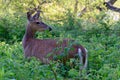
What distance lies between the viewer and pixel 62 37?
7.37m

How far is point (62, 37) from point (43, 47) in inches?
19.7

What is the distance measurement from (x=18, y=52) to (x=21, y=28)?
360 cm

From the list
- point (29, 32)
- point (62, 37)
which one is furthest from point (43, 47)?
point (29, 32)

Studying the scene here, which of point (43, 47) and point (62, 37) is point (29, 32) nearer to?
point (43, 47)

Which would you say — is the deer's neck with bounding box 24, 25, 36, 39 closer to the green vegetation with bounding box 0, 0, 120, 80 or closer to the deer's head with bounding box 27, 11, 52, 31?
the deer's head with bounding box 27, 11, 52, 31

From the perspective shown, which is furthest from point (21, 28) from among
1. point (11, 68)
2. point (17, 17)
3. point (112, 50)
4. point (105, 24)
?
point (11, 68)

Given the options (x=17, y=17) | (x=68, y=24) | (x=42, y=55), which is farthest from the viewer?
(x=17, y=17)

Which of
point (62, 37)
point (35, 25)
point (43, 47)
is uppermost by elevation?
point (35, 25)

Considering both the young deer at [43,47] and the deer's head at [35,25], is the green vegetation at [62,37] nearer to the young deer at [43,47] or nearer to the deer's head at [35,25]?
the young deer at [43,47]

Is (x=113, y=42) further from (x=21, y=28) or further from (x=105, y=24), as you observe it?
(x=21, y=28)

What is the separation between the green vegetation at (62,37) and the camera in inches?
214

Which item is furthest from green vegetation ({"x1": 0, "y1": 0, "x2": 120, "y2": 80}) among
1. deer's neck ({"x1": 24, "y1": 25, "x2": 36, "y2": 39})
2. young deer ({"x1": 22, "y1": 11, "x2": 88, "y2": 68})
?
deer's neck ({"x1": 24, "y1": 25, "x2": 36, "y2": 39})

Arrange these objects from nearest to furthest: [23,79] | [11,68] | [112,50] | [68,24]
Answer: [23,79]
[11,68]
[112,50]
[68,24]

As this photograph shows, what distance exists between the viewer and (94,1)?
617 inches
